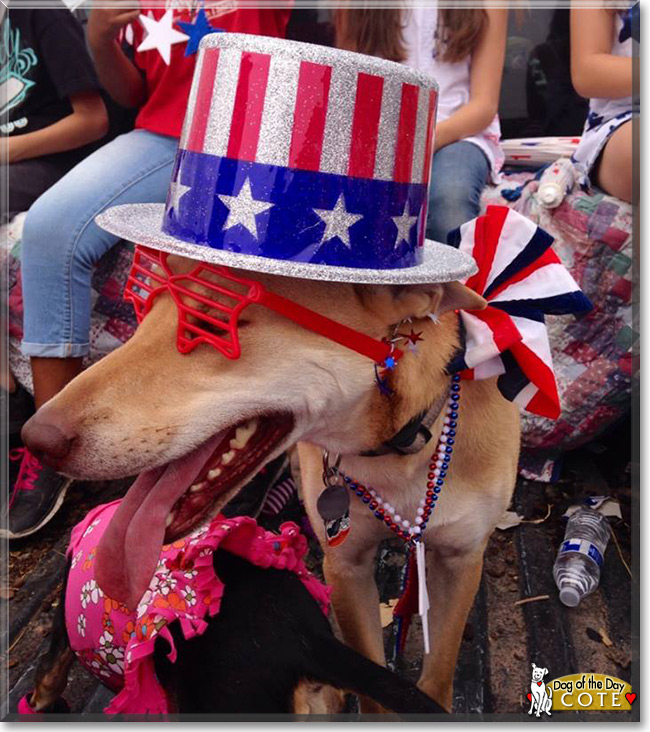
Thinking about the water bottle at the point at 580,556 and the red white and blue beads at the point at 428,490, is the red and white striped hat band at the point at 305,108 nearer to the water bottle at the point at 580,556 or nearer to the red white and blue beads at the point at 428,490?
the red white and blue beads at the point at 428,490

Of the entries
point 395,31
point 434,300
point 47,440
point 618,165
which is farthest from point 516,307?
point 395,31

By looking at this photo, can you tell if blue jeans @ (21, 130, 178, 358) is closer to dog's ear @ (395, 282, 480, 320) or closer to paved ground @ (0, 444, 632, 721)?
paved ground @ (0, 444, 632, 721)

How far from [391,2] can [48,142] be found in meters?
1.72

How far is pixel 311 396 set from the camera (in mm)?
1284

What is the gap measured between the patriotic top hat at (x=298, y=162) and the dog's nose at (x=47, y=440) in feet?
1.22

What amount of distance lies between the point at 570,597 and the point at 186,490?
160 cm

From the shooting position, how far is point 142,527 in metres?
1.29

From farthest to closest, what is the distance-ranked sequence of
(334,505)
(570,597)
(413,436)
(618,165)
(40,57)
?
(40,57) → (618,165) → (570,597) → (334,505) → (413,436)

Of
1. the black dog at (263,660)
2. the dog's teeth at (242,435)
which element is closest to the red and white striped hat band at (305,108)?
the dog's teeth at (242,435)

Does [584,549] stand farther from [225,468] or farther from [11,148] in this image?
[11,148]

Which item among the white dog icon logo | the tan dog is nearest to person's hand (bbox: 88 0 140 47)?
the tan dog

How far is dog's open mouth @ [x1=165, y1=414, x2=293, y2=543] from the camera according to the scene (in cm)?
128

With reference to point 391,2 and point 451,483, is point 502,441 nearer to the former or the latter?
point 451,483

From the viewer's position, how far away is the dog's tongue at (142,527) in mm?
1283
